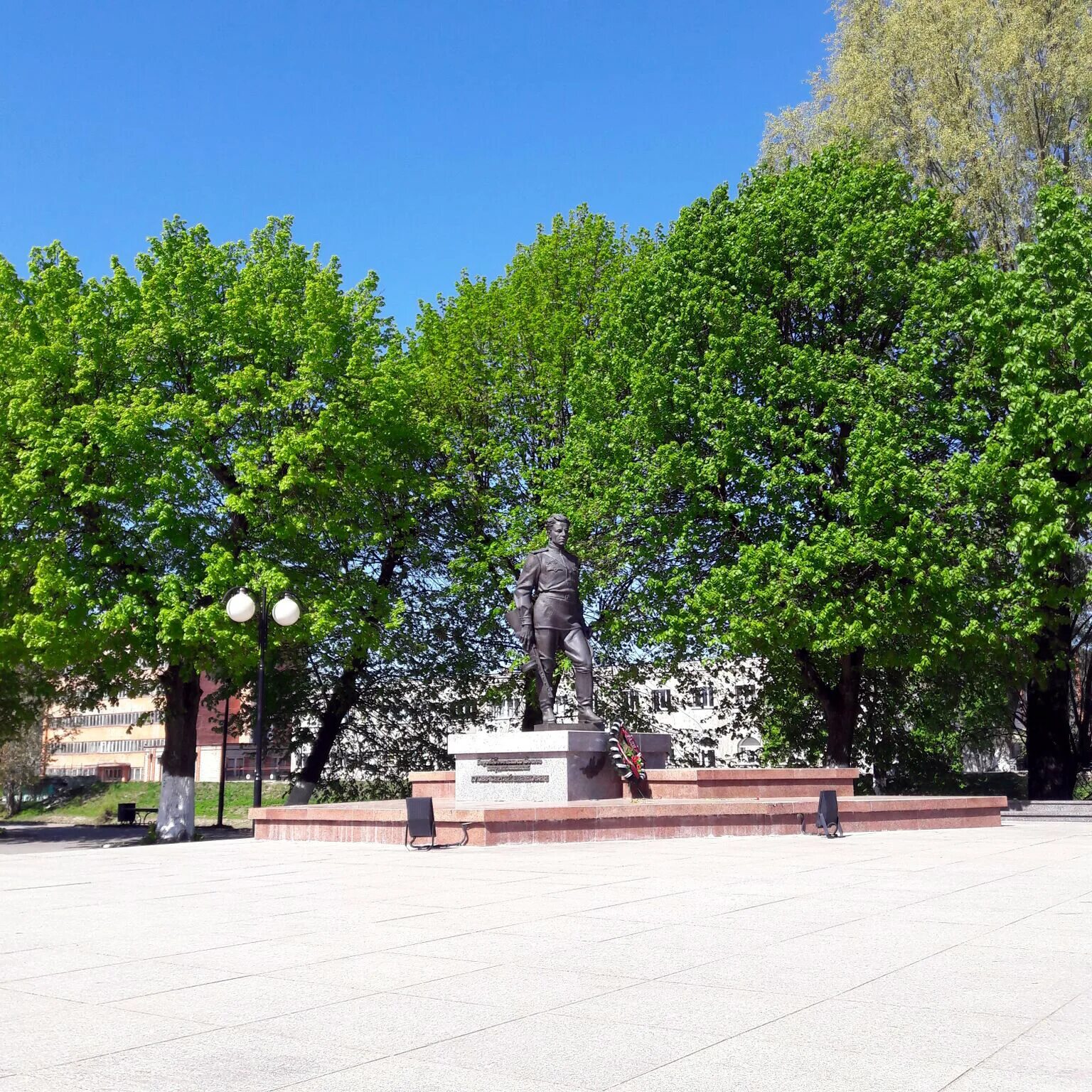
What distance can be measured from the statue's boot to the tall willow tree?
17207 mm

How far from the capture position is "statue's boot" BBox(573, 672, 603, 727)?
19.9m

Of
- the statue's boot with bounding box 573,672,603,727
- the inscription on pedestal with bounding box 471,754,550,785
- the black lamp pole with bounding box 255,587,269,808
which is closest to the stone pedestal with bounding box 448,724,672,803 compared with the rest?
the inscription on pedestal with bounding box 471,754,550,785

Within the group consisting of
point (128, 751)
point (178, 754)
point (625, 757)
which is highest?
point (128, 751)

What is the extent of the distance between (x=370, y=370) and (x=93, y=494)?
25.8 ft

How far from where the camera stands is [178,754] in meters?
29.3

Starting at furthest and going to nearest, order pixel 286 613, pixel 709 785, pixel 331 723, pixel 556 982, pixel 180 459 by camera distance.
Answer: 1. pixel 331 723
2. pixel 180 459
3. pixel 709 785
4. pixel 286 613
5. pixel 556 982

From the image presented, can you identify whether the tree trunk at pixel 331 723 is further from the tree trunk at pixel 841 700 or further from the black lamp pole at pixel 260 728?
the tree trunk at pixel 841 700

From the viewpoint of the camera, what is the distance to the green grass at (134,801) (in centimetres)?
6109

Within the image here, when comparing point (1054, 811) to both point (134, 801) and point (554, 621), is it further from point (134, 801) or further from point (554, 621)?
point (134, 801)

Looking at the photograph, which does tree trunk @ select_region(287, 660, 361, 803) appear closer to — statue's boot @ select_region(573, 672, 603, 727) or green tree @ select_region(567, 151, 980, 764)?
green tree @ select_region(567, 151, 980, 764)

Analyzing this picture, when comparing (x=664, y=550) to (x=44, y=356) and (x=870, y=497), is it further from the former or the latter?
(x=44, y=356)

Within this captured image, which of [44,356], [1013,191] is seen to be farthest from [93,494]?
[1013,191]

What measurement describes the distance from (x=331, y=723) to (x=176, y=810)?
326 inches

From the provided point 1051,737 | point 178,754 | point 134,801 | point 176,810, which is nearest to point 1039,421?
point 1051,737
